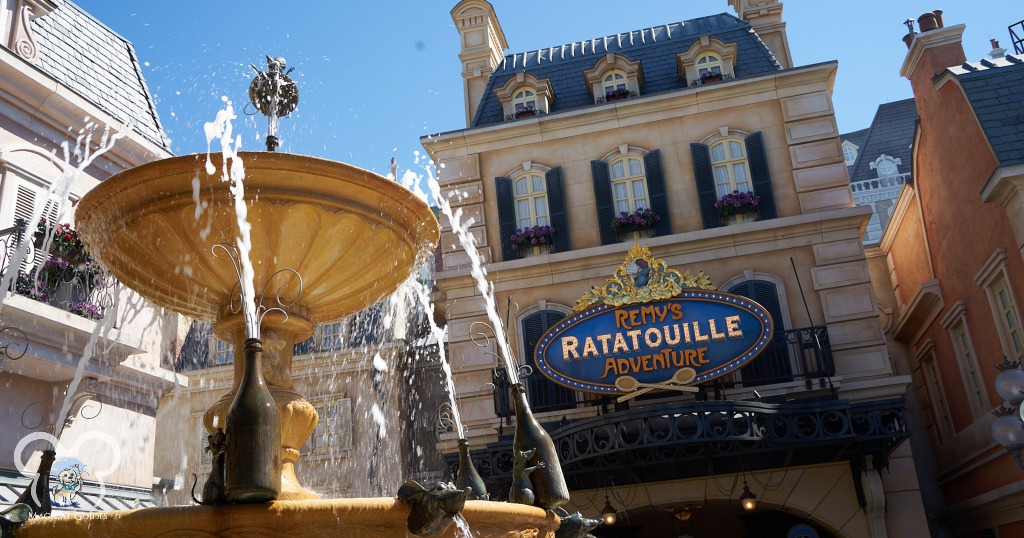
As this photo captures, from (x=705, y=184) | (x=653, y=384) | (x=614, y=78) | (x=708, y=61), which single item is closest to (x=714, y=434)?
(x=653, y=384)

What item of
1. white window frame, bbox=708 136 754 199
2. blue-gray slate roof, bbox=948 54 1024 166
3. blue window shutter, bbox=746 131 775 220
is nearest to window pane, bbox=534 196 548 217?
white window frame, bbox=708 136 754 199

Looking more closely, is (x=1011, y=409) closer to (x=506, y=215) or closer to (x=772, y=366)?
(x=772, y=366)

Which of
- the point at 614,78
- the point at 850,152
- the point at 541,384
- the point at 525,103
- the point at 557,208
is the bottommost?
the point at 541,384

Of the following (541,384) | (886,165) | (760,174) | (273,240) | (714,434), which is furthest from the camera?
(886,165)

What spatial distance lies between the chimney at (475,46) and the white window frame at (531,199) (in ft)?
14.5

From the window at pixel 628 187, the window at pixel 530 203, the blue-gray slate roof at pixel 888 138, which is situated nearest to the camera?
the window at pixel 628 187

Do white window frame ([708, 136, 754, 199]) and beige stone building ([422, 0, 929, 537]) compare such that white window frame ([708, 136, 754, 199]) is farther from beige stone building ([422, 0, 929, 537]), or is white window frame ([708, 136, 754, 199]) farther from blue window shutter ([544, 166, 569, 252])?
blue window shutter ([544, 166, 569, 252])

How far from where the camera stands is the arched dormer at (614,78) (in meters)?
20.7

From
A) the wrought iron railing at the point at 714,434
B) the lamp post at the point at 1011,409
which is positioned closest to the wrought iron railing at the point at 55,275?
the wrought iron railing at the point at 714,434

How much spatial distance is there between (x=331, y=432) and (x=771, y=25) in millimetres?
16784

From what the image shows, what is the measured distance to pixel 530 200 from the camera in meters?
19.9

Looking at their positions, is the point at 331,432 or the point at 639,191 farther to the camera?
the point at 331,432

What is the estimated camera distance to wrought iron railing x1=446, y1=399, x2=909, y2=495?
14.2m

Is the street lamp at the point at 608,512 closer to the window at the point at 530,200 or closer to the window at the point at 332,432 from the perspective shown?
the window at the point at 530,200
